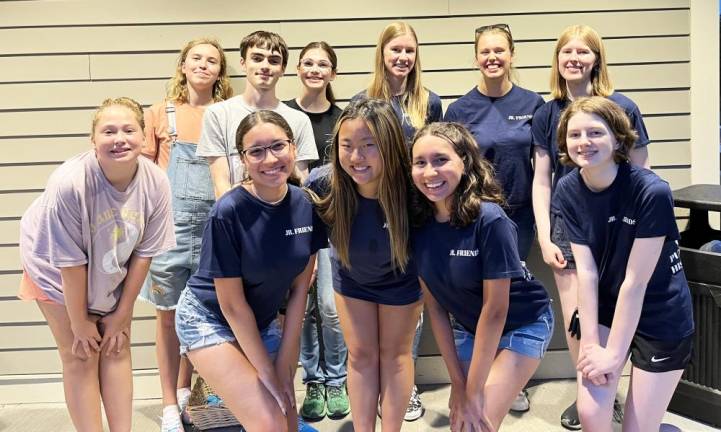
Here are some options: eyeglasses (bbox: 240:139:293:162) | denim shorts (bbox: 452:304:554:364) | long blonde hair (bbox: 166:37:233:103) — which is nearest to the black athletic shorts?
denim shorts (bbox: 452:304:554:364)

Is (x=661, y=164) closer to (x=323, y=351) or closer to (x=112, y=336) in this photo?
(x=323, y=351)

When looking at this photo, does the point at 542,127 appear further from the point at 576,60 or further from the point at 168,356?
the point at 168,356

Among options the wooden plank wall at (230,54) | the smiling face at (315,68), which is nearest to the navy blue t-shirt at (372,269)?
the smiling face at (315,68)

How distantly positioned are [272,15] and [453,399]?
228cm

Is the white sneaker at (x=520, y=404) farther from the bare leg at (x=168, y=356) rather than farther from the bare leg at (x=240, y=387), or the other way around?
the bare leg at (x=168, y=356)

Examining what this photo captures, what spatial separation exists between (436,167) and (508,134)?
101 centimetres

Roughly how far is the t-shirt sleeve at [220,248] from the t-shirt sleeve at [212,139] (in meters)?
0.69

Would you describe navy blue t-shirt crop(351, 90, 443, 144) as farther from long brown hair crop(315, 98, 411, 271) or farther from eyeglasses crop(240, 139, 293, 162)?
eyeglasses crop(240, 139, 293, 162)

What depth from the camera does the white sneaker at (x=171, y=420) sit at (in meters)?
2.88

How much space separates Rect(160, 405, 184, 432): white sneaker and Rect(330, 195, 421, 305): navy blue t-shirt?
44.9 inches

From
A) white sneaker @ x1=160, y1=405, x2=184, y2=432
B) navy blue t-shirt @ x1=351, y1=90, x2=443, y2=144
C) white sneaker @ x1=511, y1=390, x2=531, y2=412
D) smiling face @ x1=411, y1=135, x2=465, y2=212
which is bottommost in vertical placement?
white sneaker @ x1=511, y1=390, x2=531, y2=412

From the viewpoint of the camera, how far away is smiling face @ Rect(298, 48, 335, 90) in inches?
120

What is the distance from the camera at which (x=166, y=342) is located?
2.98m

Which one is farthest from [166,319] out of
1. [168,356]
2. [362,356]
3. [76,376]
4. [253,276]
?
[362,356]
